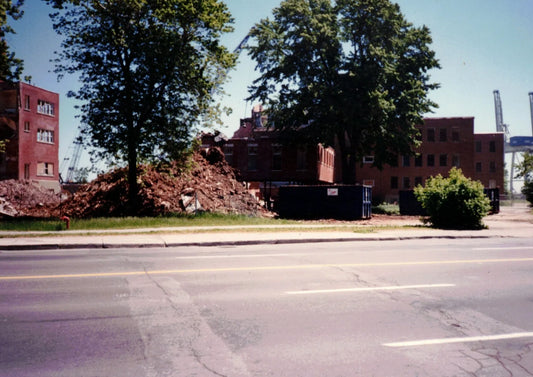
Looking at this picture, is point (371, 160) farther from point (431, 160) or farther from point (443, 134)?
point (443, 134)

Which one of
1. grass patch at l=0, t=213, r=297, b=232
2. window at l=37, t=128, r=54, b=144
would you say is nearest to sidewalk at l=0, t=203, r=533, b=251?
grass patch at l=0, t=213, r=297, b=232

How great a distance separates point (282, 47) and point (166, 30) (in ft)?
44.3

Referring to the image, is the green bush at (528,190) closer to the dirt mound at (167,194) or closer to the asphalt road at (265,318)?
the dirt mound at (167,194)

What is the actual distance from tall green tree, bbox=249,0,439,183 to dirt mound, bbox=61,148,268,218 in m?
9.23

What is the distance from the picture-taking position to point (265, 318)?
5227 mm

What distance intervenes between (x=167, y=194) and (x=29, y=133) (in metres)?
32.2

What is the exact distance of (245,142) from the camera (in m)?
42.9

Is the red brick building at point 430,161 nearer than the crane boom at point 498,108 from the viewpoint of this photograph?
Yes

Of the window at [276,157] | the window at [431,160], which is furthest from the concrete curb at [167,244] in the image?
the window at [431,160]

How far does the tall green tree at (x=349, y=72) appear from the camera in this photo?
32.3 metres

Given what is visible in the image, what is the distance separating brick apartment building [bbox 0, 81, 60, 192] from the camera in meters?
47.0

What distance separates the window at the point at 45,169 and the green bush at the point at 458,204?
46860 millimetres

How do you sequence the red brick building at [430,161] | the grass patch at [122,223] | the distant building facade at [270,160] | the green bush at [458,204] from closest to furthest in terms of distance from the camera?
the grass patch at [122,223] → the green bush at [458,204] → the distant building facade at [270,160] → the red brick building at [430,161]

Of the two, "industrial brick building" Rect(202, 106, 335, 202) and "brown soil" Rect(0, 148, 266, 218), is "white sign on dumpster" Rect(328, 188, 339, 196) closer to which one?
"brown soil" Rect(0, 148, 266, 218)
